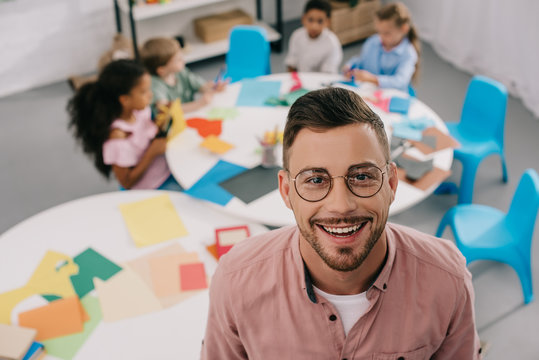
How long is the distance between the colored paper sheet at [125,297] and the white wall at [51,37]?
3.05 metres

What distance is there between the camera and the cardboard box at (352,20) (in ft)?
16.1

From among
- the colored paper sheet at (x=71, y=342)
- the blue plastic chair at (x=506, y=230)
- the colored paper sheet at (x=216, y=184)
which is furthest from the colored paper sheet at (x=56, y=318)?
the blue plastic chair at (x=506, y=230)

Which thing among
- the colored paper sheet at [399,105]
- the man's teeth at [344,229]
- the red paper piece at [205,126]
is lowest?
the red paper piece at [205,126]

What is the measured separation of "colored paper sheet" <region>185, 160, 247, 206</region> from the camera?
7.81 feet

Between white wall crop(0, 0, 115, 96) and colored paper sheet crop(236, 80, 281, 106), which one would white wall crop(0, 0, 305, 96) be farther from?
colored paper sheet crop(236, 80, 281, 106)

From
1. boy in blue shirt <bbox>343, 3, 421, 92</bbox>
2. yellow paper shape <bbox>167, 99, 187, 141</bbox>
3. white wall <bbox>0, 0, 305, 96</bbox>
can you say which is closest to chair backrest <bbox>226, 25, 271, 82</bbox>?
boy in blue shirt <bbox>343, 3, 421, 92</bbox>

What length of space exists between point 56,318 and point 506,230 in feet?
6.68

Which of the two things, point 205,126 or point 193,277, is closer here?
point 193,277

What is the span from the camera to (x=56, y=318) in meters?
1.88

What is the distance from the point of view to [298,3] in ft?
18.2

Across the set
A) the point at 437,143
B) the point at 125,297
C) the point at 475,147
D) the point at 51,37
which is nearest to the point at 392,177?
the point at 125,297

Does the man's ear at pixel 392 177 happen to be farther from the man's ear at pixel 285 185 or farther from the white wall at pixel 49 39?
the white wall at pixel 49 39

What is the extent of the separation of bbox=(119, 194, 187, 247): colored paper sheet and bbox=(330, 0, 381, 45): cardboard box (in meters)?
3.08

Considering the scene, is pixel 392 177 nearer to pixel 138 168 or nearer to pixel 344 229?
pixel 344 229
